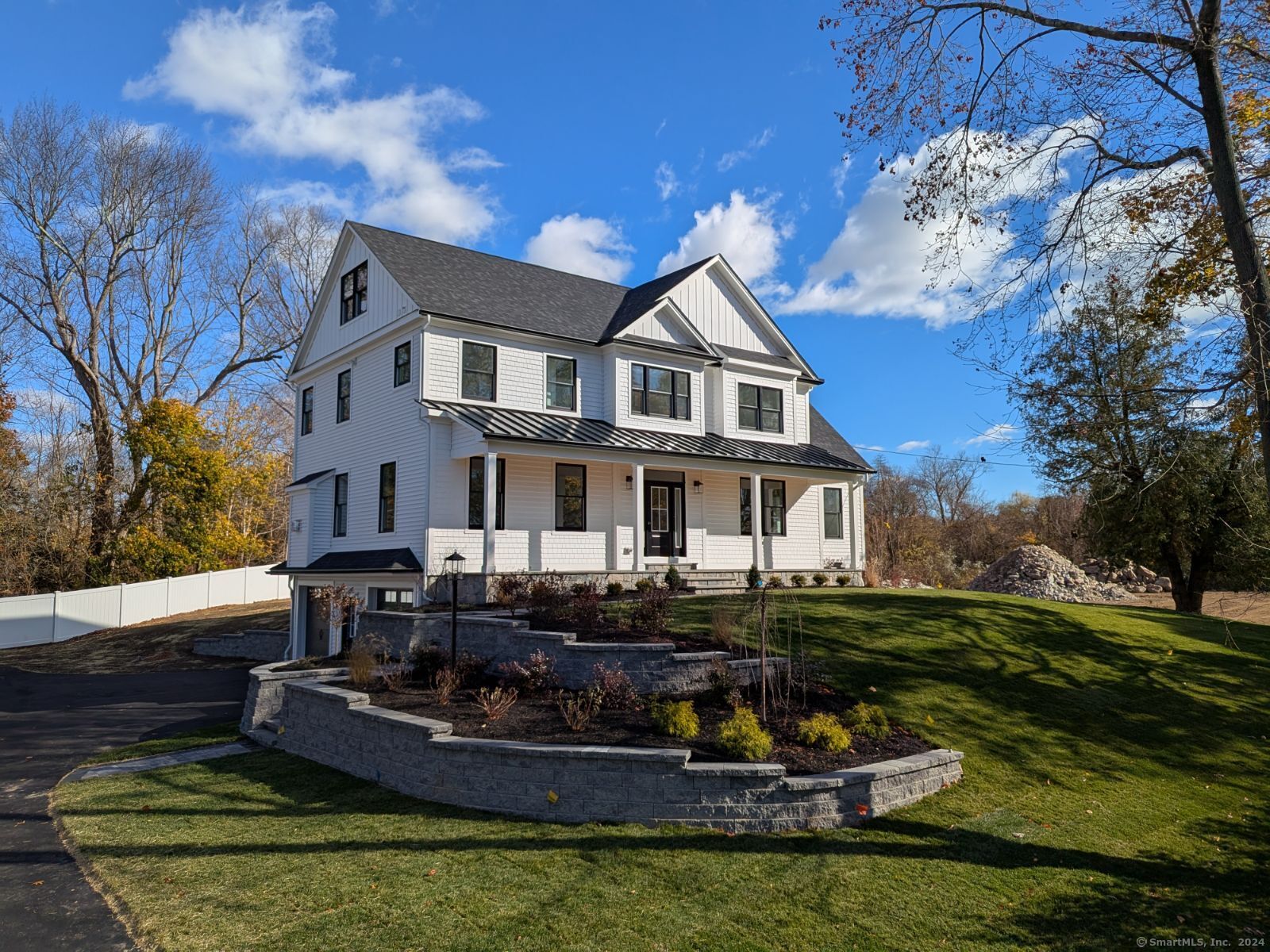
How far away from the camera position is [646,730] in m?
8.07

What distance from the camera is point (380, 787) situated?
8156 millimetres

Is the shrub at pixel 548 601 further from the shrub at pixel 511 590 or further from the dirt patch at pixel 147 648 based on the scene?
the dirt patch at pixel 147 648

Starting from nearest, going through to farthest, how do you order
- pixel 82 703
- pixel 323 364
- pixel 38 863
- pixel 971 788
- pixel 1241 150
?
pixel 38 863, pixel 971 788, pixel 1241 150, pixel 82 703, pixel 323 364

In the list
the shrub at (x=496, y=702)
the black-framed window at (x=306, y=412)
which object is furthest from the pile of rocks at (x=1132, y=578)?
the shrub at (x=496, y=702)

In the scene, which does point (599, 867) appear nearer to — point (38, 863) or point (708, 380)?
point (38, 863)

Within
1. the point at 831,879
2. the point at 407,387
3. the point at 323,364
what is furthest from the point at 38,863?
the point at 323,364

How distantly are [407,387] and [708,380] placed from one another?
8.51 metres

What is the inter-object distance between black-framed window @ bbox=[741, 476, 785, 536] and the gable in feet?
32.8

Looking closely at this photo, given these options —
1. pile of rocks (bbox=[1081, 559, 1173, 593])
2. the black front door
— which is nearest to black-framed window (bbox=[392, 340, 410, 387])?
the black front door

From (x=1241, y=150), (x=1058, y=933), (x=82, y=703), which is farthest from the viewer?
(x=82, y=703)

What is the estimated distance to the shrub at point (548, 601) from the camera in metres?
12.1

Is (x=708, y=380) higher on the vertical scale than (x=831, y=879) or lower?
higher

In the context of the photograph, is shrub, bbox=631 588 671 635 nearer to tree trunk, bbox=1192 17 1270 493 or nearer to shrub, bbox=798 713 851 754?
shrub, bbox=798 713 851 754

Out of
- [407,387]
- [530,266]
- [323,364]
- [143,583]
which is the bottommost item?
[143,583]
